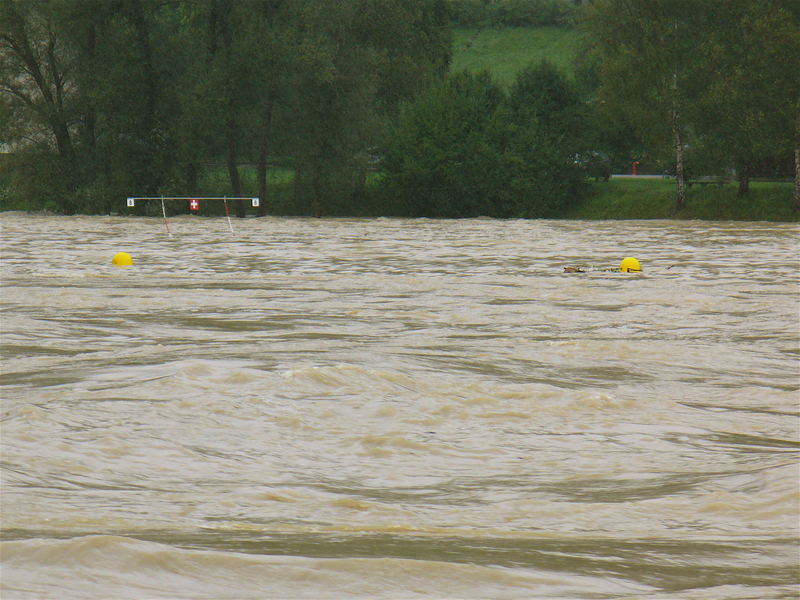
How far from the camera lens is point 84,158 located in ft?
170

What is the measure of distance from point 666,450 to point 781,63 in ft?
129

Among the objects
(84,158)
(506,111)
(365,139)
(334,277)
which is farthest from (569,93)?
(334,277)

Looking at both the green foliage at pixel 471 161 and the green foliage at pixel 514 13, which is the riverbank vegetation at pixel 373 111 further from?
the green foliage at pixel 514 13

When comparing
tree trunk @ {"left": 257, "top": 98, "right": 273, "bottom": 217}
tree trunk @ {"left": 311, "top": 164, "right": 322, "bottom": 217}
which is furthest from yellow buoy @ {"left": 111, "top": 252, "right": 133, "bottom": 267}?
tree trunk @ {"left": 311, "top": 164, "right": 322, "bottom": 217}

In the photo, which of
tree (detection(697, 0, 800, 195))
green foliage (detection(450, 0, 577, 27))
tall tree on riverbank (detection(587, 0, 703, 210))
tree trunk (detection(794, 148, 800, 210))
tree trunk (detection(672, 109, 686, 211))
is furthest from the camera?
green foliage (detection(450, 0, 577, 27))

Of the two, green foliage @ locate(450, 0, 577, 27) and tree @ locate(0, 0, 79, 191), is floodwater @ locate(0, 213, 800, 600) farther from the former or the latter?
green foliage @ locate(450, 0, 577, 27)

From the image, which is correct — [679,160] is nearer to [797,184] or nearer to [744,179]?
[744,179]

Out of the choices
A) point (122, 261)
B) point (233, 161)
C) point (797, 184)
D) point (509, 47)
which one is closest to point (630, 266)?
point (122, 261)

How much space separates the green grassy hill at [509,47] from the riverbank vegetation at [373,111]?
46.0 m

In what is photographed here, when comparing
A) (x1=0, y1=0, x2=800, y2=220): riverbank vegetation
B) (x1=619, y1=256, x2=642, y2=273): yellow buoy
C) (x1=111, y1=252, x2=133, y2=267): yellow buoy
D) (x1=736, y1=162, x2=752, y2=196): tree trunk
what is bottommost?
(x1=619, y1=256, x2=642, y2=273): yellow buoy

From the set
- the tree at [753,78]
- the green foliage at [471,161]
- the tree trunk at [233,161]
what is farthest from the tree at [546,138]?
the tree trunk at [233,161]

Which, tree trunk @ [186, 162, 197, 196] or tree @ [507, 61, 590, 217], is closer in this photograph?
tree @ [507, 61, 590, 217]

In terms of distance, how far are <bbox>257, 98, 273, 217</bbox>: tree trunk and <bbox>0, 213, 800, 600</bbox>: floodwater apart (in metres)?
31.6

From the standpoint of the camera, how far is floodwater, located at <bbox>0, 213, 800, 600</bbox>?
4965mm
